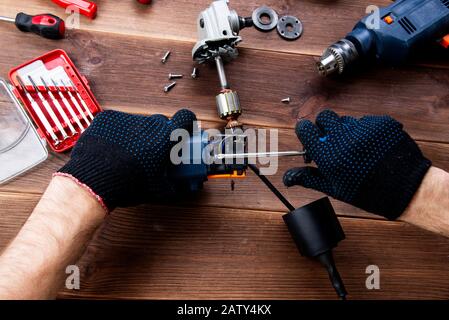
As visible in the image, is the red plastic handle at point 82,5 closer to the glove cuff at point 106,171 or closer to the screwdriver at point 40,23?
the screwdriver at point 40,23

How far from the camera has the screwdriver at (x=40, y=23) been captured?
863mm

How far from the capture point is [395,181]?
69 centimetres

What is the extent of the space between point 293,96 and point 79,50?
1.51ft

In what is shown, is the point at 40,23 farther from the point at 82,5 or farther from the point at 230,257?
the point at 230,257

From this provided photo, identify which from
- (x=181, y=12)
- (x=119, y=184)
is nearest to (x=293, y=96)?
(x=181, y=12)

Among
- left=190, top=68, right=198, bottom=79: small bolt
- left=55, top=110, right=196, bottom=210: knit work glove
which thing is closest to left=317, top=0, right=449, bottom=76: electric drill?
left=190, top=68, right=198, bottom=79: small bolt

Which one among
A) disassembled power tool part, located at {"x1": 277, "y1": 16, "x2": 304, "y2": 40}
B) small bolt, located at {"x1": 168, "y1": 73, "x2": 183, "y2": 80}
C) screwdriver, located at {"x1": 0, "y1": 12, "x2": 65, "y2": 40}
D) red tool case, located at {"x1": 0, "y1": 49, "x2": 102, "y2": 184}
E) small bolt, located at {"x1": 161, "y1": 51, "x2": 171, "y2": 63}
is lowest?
red tool case, located at {"x1": 0, "y1": 49, "x2": 102, "y2": 184}

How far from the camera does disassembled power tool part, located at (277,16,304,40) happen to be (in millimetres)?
943

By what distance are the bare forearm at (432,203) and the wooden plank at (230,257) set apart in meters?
0.16

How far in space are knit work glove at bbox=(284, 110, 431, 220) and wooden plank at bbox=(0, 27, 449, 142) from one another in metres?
0.21

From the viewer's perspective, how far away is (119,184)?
70cm

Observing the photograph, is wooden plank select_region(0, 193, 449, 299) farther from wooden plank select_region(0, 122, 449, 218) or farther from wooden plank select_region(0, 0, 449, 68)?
wooden plank select_region(0, 0, 449, 68)

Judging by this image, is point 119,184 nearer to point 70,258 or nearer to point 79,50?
point 70,258
